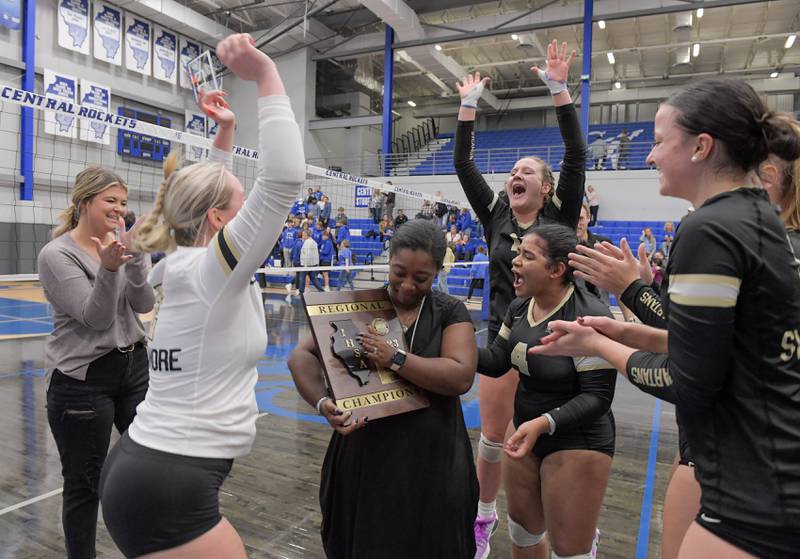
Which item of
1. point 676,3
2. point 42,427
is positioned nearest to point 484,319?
point 42,427

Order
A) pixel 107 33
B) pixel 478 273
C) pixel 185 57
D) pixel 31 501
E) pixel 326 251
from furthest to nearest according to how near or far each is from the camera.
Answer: pixel 185 57
pixel 107 33
pixel 326 251
pixel 478 273
pixel 31 501

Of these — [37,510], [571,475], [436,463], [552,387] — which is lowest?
[37,510]

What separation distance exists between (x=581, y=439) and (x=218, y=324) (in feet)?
4.34

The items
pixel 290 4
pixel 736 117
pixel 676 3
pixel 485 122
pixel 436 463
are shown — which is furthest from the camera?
pixel 485 122

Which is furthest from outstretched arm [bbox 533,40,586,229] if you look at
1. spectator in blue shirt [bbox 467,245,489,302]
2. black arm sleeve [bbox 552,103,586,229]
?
spectator in blue shirt [bbox 467,245,489,302]

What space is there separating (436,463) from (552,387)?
1.93 ft

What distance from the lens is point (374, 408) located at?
152 cm

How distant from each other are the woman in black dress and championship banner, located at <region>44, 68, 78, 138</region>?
55.6 feet

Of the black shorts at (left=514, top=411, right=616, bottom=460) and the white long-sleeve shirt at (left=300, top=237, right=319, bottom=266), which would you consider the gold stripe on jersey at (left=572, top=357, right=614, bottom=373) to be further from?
the white long-sleeve shirt at (left=300, top=237, right=319, bottom=266)

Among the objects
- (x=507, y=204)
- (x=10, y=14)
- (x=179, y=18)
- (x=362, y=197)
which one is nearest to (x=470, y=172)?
(x=507, y=204)

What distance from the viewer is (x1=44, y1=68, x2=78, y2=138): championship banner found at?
1530 centimetres

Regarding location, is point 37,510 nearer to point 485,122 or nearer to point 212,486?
point 212,486

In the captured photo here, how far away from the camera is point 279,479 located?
3.52 metres

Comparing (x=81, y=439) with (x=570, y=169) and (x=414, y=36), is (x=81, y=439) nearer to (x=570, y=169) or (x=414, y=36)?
(x=570, y=169)
